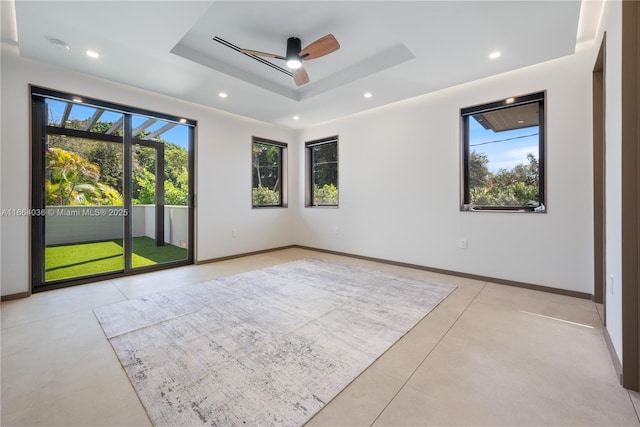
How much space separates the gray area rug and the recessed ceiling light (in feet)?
8.63

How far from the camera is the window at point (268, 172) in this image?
17.8ft

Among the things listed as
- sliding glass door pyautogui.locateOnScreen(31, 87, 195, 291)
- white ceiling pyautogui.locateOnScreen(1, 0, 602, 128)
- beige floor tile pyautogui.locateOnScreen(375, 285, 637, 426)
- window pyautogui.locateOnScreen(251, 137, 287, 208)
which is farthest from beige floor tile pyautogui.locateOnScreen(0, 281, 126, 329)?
beige floor tile pyautogui.locateOnScreen(375, 285, 637, 426)

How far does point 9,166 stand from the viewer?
2824mm

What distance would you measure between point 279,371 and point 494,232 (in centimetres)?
317

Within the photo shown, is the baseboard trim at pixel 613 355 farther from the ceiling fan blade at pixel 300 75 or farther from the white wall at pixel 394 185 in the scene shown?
the ceiling fan blade at pixel 300 75

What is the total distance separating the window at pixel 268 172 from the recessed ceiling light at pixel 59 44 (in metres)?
2.94

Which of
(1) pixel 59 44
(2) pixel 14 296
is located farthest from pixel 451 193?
(2) pixel 14 296

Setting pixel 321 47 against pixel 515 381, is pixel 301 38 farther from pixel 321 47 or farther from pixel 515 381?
pixel 515 381

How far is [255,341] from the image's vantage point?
6.44ft

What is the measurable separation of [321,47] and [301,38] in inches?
19.7

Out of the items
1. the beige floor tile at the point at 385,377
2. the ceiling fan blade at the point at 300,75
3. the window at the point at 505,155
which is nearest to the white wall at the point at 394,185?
the window at the point at 505,155

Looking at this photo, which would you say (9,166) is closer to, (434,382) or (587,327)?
(434,382)

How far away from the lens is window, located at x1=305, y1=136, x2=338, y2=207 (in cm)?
537

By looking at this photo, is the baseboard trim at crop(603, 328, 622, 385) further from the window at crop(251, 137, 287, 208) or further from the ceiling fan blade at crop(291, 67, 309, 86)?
the window at crop(251, 137, 287, 208)
